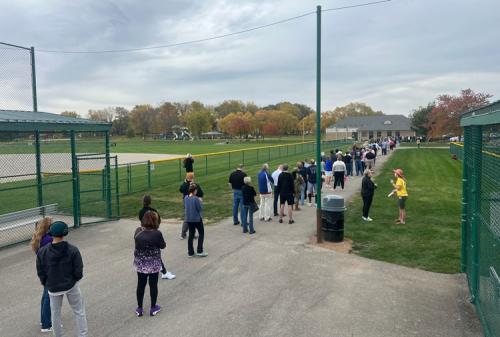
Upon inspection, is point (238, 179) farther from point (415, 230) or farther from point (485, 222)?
point (485, 222)

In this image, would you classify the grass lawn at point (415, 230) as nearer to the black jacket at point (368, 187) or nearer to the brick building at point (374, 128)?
the black jacket at point (368, 187)

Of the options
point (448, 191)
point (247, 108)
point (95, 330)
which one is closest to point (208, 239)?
point (95, 330)

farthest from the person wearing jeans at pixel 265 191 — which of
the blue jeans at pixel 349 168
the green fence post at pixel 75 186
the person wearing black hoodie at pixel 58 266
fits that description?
the blue jeans at pixel 349 168

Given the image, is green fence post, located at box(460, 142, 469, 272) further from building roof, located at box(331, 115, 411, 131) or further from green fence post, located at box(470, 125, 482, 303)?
building roof, located at box(331, 115, 411, 131)

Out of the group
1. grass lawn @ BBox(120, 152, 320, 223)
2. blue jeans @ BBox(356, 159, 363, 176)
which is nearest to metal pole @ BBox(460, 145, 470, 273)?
grass lawn @ BBox(120, 152, 320, 223)

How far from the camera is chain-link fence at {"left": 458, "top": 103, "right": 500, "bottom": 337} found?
484cm

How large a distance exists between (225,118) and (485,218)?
9925cm

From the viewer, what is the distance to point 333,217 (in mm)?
10453

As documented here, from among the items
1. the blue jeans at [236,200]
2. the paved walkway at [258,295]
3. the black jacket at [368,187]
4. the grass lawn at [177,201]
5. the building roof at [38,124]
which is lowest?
the paved walkway at [258,295]

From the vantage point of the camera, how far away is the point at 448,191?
19.0 m

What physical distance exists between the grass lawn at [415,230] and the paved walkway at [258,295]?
755 mm

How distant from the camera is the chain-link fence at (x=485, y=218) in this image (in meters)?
4.84

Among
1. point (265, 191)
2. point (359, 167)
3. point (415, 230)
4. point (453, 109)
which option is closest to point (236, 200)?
point (265, 191)

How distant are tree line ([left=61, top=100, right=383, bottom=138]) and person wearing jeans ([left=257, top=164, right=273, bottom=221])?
79.8 m
